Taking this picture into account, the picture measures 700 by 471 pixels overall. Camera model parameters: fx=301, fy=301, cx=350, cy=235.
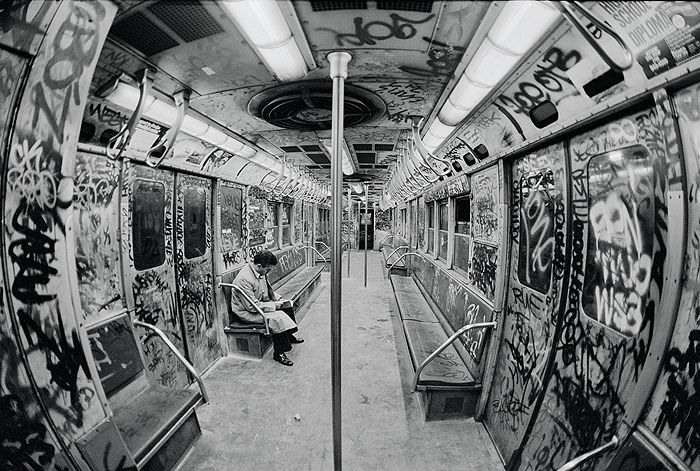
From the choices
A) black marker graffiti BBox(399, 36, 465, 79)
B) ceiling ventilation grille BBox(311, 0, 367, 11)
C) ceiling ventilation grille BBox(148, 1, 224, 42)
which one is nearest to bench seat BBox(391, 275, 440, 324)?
black marker graffiti BBox(399, 36, 465, 79)

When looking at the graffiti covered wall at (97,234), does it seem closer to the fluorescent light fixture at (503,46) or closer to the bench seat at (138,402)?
the bench seat at (138,402)

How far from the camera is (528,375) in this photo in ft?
8.82

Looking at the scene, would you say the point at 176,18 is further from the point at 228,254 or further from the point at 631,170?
the point at 228,254

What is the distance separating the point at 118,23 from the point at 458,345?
447 cm

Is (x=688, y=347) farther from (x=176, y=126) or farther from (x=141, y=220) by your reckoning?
(x=141, y=220)

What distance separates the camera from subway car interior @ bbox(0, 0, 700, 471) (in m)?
1.40

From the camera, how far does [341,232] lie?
1.60 metres

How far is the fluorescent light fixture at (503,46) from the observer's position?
4.75ft

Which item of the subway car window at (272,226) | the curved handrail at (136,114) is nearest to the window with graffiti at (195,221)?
the curved handrail at (136,114)

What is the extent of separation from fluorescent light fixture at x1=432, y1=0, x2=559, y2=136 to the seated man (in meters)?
3.75

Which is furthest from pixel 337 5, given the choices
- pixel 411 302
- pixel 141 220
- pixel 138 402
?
pixel 411 302

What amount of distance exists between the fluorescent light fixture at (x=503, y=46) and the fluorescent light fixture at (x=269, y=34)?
3.68ft

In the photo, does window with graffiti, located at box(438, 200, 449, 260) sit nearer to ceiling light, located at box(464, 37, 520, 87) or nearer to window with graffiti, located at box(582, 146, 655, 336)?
window with graffiti, located at box(582, 146, 655, 336)

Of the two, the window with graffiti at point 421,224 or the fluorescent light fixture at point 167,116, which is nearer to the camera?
the fluorescent light fixture at point 167,116
